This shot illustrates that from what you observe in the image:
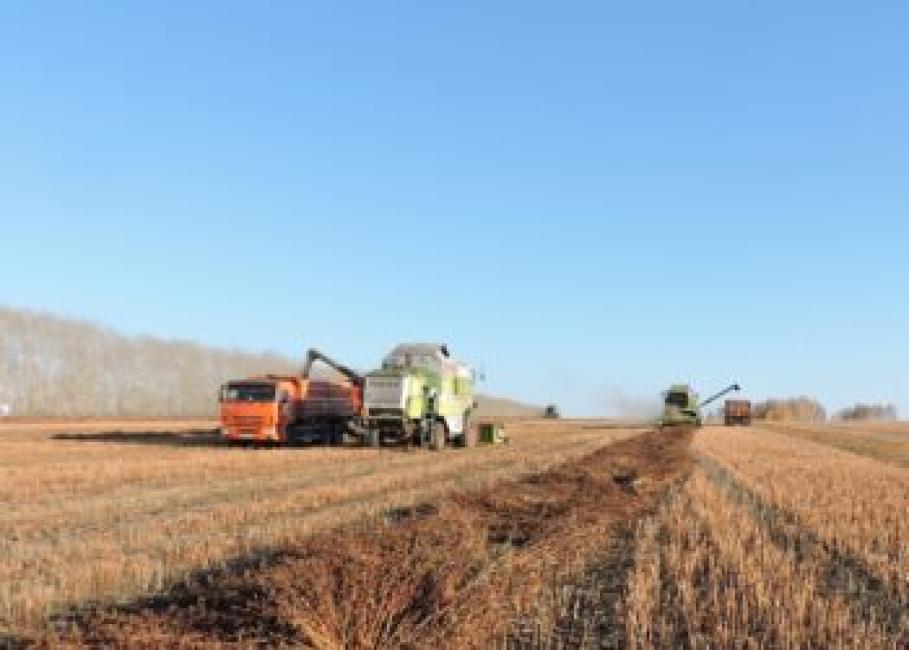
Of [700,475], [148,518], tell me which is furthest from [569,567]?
[700,475]

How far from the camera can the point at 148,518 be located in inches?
555

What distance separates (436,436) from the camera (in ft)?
116

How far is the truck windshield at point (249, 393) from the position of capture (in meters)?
34.1

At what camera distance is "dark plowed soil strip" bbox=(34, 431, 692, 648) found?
21.2 feet

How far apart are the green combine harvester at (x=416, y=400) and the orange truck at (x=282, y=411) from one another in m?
1.80

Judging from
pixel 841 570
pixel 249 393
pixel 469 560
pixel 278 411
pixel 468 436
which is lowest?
pixel 841 570

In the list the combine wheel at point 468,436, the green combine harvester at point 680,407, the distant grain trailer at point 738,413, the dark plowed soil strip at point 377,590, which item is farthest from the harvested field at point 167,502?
the distant grain trailer at point 738,413

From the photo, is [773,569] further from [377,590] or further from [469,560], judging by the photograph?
[377,590]

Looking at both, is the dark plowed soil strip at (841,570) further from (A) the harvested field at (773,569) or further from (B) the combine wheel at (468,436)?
(B) the combine wheel at (468,436)

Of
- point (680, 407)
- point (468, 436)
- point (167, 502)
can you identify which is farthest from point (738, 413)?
point (167, 502)

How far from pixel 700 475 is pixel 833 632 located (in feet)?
47.6

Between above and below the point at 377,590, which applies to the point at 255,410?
above

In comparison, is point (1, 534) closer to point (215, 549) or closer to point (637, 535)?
point (215, 549)

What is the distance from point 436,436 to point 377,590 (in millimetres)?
28355
